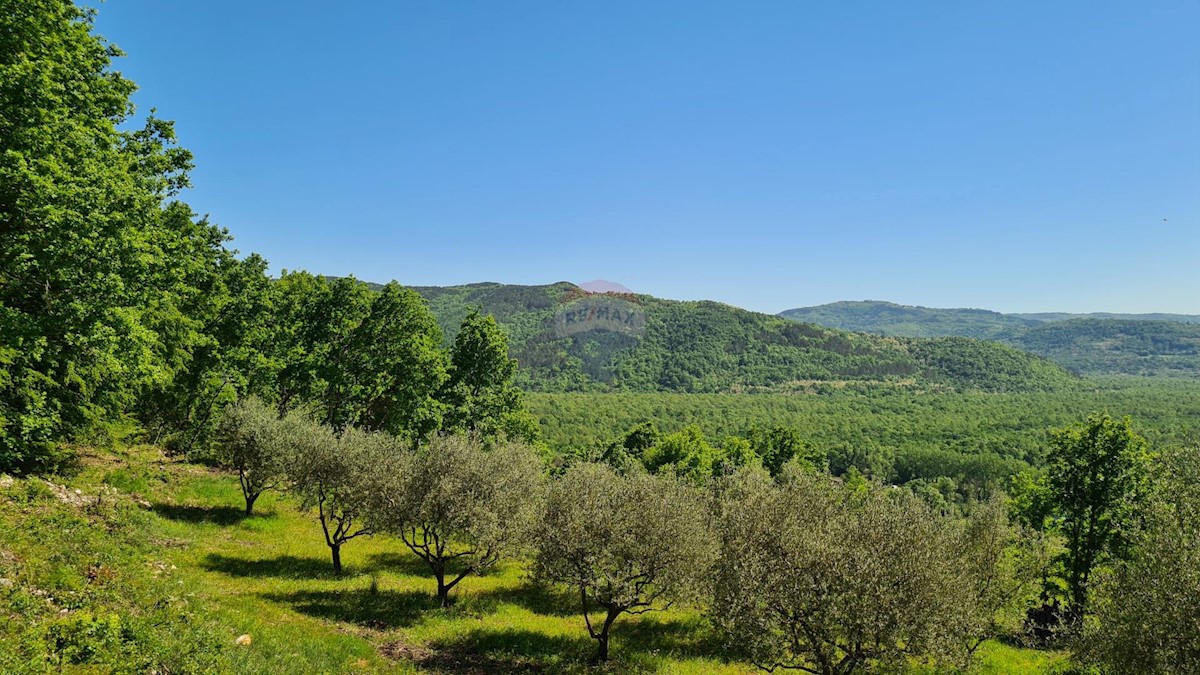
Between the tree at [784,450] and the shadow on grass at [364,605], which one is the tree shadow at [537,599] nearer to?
the shadow on grass at [364,605]

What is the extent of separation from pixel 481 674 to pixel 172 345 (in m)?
28.9

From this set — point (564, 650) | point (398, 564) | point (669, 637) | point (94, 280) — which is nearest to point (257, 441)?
point (398, 564)

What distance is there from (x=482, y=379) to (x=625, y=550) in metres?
33.3

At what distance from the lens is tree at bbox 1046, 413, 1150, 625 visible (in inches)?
1470

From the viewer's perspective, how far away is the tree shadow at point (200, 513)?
32062 millimetres

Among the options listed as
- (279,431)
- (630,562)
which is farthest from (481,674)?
(279,431)

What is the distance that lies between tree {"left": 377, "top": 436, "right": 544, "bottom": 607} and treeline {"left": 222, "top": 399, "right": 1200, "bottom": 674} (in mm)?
95

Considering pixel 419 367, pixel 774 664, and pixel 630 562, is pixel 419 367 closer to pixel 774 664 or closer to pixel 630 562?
pixel 630 562

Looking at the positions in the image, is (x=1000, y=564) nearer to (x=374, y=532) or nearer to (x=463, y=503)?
(x=463, y=503)

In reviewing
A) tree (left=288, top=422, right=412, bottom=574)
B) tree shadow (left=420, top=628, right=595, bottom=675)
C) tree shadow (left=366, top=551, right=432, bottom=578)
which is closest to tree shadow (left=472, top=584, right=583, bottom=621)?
tree shadow (left=420, top=628, right=595, bottom=675)

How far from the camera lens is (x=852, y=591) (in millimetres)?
17016

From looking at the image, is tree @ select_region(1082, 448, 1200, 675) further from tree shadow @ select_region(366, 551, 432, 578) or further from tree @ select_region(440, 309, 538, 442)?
tree @ select_region(440, 309, 538, 442)

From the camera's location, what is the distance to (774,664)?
18750 mm

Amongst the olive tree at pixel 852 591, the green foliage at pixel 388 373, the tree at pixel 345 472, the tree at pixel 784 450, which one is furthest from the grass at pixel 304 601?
the tree at pixel 784 450
